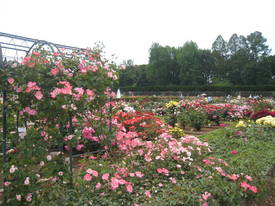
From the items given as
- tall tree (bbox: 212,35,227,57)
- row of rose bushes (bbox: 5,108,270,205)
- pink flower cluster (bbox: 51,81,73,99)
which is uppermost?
tall tree (bbox: 212,35,227,57)

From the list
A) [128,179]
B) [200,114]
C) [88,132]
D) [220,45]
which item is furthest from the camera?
[220,45]

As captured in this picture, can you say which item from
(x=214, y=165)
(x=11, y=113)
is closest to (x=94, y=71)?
(x=11, y=113)

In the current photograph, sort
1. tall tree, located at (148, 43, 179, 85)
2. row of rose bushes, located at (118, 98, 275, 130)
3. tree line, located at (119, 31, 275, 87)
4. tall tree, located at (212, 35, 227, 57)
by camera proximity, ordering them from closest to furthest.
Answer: row of rose bushes, located at (118, 98, 275, 130) → tree line, located at (119, 31, 275, 87) → tall tree, located at (212, 35, 227, 57) → tall tree, located at (148, 43, 179, 85)

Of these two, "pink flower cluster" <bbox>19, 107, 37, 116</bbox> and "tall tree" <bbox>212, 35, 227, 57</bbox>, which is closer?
"pink flower cluster" <bbox>19, 107, 37, 116</bbox>

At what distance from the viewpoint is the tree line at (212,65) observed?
144ft

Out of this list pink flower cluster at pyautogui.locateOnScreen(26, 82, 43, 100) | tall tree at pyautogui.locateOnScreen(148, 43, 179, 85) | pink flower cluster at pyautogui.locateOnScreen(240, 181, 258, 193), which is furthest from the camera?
tall tree at pyautogui.locateOnScreen(148, 43, 179, 85)

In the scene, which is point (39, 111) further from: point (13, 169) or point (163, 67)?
point (163, 67)

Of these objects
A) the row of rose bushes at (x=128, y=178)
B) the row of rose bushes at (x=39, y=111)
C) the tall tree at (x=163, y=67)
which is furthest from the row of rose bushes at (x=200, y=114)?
the tall tree at (x=163, y=67)

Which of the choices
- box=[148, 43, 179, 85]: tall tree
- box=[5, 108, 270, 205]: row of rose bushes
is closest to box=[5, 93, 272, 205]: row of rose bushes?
box=[5, 108, 270, 205]: row of rose bushes

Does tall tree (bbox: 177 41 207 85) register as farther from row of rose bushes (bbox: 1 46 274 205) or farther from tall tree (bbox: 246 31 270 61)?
row of rose bushes (bbox: 1 46 274 205)

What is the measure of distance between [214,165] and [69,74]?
2301 mm

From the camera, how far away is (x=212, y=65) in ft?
172

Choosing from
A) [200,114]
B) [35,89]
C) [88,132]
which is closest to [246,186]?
[88,132]

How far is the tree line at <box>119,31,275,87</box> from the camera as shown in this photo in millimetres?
43969
